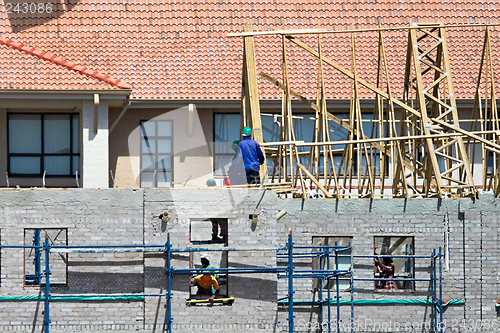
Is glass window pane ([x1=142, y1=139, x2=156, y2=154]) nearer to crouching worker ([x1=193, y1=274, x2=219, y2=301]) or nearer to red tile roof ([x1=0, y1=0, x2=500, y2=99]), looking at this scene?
red tile roof ([x1=0, y1=0, x2=500, y2=99])

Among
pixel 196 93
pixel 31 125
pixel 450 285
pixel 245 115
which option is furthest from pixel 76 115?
pixel 450 285

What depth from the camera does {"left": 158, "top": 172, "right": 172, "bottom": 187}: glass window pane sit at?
96.9 feet

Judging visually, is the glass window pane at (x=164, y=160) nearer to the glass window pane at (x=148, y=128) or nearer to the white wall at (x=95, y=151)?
the glass window pane at (x=148, y=128)

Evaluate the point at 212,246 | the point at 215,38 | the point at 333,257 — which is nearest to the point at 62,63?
the point at 215,38

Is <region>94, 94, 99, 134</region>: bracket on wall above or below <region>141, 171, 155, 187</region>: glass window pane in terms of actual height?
above

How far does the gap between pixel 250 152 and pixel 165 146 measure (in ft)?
26.5

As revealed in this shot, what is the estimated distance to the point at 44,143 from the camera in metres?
29.3

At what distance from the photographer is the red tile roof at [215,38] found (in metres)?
29.8

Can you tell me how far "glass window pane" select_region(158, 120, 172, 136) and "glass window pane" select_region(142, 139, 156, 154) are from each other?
348 mm

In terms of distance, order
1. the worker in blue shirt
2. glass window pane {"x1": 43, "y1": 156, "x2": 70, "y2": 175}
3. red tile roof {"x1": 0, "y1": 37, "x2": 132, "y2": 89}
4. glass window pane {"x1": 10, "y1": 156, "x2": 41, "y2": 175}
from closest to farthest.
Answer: the worker in blue shirt, red tile roof {"x1": 0, "y1": 37, "x2": 132, "y2": 89}, glass window pane {"x1": 10, "y1": 156, "x2": 41, "y2": 175}, glass window pane {"x1": 43, "y1": 156, "x2": 70, "y2": 175}

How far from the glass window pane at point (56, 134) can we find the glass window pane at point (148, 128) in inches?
79.6

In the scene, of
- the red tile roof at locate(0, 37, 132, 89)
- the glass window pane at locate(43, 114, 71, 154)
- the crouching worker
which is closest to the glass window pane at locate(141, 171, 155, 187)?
the glass window pane at locate(43, 114, 71, 154)

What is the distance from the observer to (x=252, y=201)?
20891 mm

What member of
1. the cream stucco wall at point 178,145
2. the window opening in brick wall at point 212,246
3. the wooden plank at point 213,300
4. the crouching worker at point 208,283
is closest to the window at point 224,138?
the cream stucco wall at point 178,145
